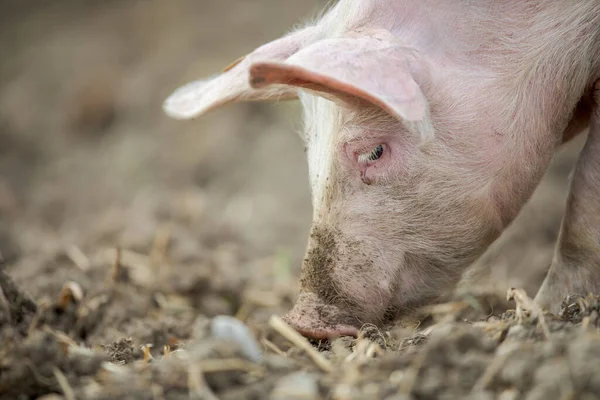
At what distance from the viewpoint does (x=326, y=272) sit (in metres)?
2.42

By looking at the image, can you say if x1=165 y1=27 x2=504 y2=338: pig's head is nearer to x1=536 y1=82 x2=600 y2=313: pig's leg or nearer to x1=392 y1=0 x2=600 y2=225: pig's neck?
x1=392 y1=0 x2=600 y2=225: pig's neck

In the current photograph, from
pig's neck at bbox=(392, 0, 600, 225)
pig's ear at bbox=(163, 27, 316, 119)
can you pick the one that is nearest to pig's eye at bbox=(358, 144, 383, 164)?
pig's neck at bbox=(392, 0, 600, 225)

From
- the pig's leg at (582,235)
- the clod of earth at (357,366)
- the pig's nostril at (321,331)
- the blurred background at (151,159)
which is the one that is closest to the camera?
the clod of earth at (357,366)

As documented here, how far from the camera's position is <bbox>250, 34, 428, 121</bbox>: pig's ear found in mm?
1985

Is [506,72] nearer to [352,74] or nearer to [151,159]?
[352,74]

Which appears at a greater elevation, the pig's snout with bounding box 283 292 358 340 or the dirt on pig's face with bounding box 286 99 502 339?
the dirt on pig's face with bounding box 286 99 502 339

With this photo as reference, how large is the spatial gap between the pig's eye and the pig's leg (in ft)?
2.25

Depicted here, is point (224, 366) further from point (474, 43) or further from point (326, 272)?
point (474, 43)

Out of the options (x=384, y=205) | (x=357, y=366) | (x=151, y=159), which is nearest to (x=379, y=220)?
(x=384, y=205)

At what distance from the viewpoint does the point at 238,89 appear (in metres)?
2.51

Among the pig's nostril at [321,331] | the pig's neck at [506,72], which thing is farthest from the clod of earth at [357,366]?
the pig's neck at [506,72]

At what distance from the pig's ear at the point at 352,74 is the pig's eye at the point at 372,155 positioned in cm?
23

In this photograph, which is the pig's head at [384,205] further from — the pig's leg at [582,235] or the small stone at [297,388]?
the small stone at [297,388]

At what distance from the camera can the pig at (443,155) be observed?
2354 millimetres
